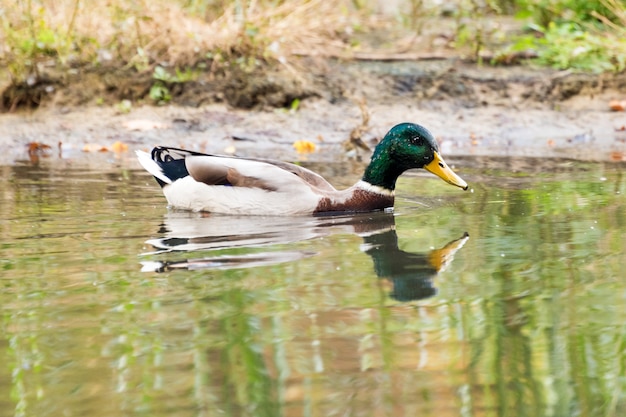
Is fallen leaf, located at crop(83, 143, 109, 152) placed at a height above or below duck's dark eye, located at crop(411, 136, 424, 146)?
above

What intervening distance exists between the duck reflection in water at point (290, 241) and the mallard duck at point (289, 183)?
0.11 m

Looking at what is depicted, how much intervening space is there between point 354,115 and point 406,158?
177 inches

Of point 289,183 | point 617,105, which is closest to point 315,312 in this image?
point 289,183

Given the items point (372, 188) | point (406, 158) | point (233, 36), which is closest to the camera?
point (372, 188)

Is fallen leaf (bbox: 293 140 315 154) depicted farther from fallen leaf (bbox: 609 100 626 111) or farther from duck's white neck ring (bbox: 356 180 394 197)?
duck's white neck ring (bbox: 356 180 394 197)

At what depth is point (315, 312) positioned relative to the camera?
14.4 feet

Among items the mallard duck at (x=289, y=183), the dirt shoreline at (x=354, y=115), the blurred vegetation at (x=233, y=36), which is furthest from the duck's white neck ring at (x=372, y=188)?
the blurred vegetation at (x=233, y=36)

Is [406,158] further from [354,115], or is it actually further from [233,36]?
[233,36]

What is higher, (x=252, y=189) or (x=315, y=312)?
(x=252, y=189)

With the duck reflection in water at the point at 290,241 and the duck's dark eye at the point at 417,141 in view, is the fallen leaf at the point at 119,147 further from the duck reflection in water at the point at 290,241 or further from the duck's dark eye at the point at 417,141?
the duck's dark eye at the point at 417,141

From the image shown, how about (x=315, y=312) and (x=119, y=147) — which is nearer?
(x=315, y=312)

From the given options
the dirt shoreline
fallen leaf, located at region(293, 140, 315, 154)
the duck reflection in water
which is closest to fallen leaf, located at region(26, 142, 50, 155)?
the dirt shoreline

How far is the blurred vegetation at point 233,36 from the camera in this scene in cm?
1163

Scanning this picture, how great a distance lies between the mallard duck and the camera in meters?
7.20
